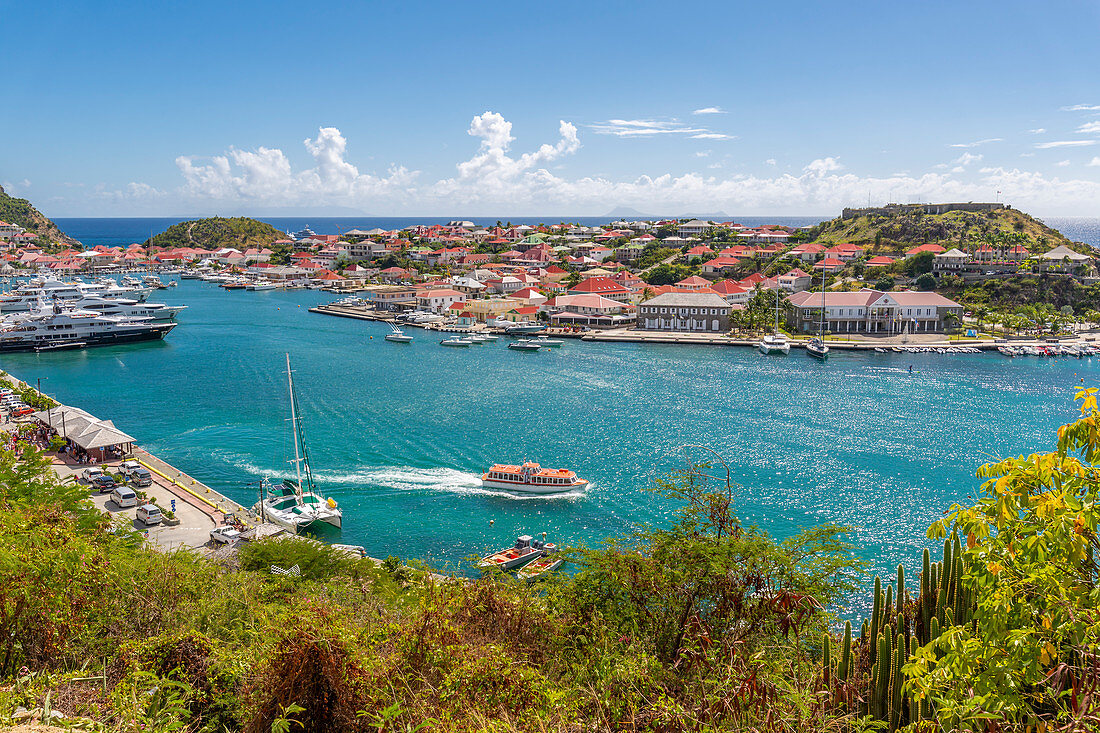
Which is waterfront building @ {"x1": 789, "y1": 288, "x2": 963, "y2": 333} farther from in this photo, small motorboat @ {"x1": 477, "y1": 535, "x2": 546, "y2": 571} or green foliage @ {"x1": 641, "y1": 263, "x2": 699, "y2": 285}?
small motorboat @ {"x1": 477, "y1": 535, "x2": 546, "y2": 571}

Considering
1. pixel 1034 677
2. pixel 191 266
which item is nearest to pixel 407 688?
pixel 1034 677

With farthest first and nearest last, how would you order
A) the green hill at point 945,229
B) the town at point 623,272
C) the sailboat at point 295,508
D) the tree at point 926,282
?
the green hill at point 945,229, the tree at point 926,282, the town at point 623,272, the sailboat at point 295,508

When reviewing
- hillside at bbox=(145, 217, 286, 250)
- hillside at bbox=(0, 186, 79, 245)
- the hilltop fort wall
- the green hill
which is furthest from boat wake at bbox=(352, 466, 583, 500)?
hillside at bbox=(0, 186, 79, 245)

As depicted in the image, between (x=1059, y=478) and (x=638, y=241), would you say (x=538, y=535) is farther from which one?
(x=638, y=241)

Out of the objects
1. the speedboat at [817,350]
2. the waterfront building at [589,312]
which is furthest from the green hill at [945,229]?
the waterfront building at [589,312]

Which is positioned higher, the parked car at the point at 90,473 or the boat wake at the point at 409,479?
the parked car at the point at 90,473

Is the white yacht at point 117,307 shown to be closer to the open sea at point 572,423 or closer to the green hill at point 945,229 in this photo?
the open sea at point 572,423

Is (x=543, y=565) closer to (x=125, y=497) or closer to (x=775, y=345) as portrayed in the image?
(x=125, y=497)

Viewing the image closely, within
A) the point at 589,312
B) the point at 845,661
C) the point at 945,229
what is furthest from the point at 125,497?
the point at 945,229
